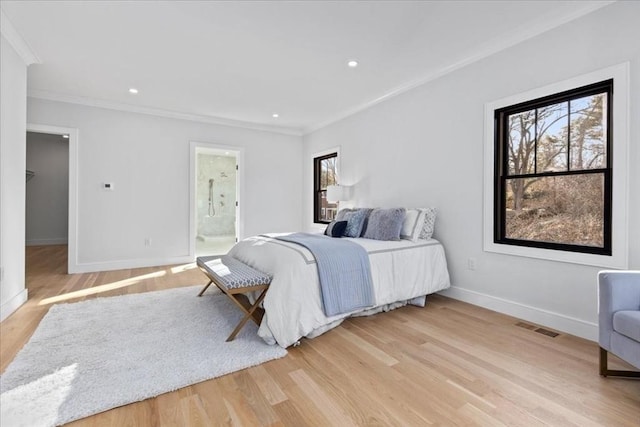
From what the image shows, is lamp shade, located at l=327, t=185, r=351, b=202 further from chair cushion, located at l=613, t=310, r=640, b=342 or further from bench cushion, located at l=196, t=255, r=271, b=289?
chair cushion, located at l=613, t=310, r=640, b=342

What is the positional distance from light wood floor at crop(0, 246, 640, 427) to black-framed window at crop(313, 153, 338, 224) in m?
3.22

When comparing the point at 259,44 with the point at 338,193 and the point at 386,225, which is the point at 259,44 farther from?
the point at 338,193

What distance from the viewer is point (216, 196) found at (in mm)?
8430

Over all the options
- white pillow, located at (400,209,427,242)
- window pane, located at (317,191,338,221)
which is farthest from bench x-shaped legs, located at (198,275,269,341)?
window pane, located at (317,191,338,221)

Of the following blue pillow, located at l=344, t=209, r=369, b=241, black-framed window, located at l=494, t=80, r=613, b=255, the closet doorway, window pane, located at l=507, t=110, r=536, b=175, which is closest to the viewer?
black-framed window, located at l=494, t=80, r=613, b=255

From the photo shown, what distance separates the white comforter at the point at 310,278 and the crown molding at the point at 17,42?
110 inches

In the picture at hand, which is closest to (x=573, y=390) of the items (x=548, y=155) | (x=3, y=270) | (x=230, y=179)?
(x=548, y=155)

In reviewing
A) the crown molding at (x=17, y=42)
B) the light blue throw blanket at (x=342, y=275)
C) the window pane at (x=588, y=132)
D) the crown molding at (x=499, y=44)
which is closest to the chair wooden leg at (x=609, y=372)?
the window pane at (x=588, y=132)

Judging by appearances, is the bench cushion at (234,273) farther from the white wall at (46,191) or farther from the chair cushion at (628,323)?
the white wall at (46,191)

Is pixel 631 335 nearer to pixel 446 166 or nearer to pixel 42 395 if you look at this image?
pixel 446 166

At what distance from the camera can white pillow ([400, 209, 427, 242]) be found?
335 centimetres

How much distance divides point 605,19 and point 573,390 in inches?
104

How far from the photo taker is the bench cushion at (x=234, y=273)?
230 cm

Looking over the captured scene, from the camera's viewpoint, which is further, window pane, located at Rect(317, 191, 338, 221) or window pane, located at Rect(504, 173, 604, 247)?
window pane, located at Rect(317, 191, 338, 221)
